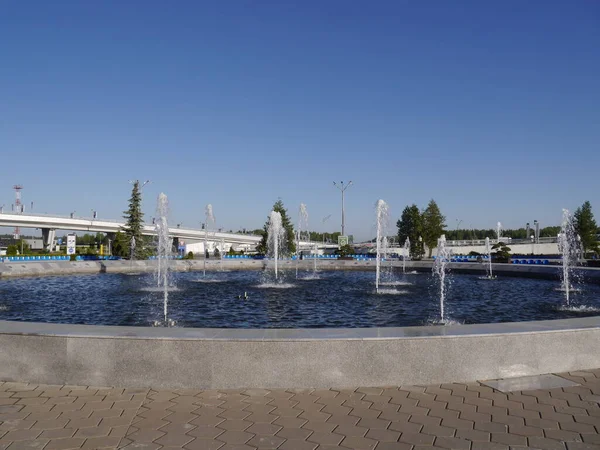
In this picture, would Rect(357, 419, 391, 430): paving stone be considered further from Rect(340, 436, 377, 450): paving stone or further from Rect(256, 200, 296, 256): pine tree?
Rect(256, 200, 296, 256): pine tree

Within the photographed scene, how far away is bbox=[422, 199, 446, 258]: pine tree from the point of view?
6016 centimetres

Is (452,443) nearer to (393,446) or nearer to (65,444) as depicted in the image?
(393,446)

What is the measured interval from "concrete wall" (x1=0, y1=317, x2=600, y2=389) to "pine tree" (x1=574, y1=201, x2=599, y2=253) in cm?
5666

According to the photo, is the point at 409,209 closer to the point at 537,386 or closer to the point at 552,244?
the point at 552,244

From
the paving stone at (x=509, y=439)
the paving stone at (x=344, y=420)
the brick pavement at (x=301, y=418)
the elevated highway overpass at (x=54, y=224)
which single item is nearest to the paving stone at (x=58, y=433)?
the brick pavement at (x=301, y=418)

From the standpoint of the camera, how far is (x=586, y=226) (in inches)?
2169

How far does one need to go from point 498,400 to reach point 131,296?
41.5 ft

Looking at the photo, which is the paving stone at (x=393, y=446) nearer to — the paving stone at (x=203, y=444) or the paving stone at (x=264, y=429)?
the paving stone at (x=264, y=429)

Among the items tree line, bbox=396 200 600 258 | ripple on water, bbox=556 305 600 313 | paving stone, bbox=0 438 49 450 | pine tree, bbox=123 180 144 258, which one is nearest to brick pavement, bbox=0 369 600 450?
paving stone, bbox=0 438 49 450

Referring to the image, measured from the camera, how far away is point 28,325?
5.97m

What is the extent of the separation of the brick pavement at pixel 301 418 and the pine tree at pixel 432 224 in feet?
185

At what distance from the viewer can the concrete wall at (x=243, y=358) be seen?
5281mm

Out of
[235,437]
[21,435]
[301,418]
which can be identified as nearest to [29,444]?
[21,435]

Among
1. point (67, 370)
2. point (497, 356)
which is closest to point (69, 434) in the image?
point (67, 370)
